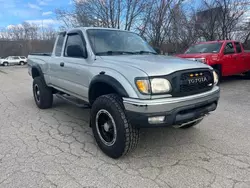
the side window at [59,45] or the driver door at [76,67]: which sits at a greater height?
the side window at [59,45]

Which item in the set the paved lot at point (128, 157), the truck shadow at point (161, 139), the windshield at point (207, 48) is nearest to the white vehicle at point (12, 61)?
the windshield at point (207, 48)

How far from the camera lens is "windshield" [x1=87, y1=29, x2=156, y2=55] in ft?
11.6

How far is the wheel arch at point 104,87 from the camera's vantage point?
271 centimetres

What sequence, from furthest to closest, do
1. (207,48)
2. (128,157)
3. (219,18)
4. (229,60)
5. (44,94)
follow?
(219,18) < (207,48) < (229,60) < (44,94) < (128,157)

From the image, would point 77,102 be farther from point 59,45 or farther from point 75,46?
point 59,45

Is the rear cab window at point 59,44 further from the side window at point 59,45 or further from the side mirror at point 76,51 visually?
the side mirror at point 76,51

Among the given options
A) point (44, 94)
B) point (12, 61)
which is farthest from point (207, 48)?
point (12, 61)

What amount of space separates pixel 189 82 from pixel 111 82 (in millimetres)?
1016

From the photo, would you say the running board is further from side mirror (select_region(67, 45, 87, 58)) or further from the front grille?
the front grille

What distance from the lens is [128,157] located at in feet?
9.78

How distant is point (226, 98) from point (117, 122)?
192 inches

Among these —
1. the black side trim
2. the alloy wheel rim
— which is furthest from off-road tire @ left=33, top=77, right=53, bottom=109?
the alloy wheel rim

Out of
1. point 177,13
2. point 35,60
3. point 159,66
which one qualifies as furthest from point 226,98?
point 177,13

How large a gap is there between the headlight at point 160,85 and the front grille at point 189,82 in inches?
2.6
